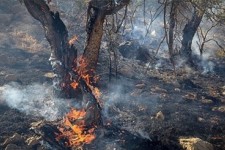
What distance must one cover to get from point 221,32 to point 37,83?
12521 millimetres

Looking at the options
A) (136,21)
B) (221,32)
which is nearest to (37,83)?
(136,21)

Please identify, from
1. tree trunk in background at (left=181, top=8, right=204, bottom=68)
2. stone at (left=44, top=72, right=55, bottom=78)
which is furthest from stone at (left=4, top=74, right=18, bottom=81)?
tree trunk in background at (left=181, top=8, right=204, bottom=68)

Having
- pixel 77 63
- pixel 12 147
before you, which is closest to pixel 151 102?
pixel 77 63

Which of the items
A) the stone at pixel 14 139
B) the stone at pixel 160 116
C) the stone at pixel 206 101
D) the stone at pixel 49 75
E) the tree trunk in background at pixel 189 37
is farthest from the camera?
the tree trunk in background at pixel 189 37

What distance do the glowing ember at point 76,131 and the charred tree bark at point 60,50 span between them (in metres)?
1.39

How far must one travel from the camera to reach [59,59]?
7.85 metres

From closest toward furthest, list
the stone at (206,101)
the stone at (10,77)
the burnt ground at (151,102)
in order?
the burnt ground at (151,102)
the stone at (206,101)
the stone at (10,77)

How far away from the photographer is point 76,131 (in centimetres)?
632

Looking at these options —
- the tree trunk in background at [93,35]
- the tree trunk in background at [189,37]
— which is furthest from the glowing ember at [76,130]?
the tree trunk in background at [189,37]

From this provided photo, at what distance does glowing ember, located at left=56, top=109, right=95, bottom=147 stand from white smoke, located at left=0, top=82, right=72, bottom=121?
81 centimetres

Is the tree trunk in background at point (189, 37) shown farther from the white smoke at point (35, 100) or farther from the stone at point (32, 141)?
the stone at point (32, 141)

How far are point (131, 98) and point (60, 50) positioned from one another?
2.54m

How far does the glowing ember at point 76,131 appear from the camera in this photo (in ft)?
20.2

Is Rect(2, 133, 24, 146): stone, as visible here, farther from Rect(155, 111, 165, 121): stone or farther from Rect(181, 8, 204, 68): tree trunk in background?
Rect(181, 8, 204, 68): tree trunk in background
